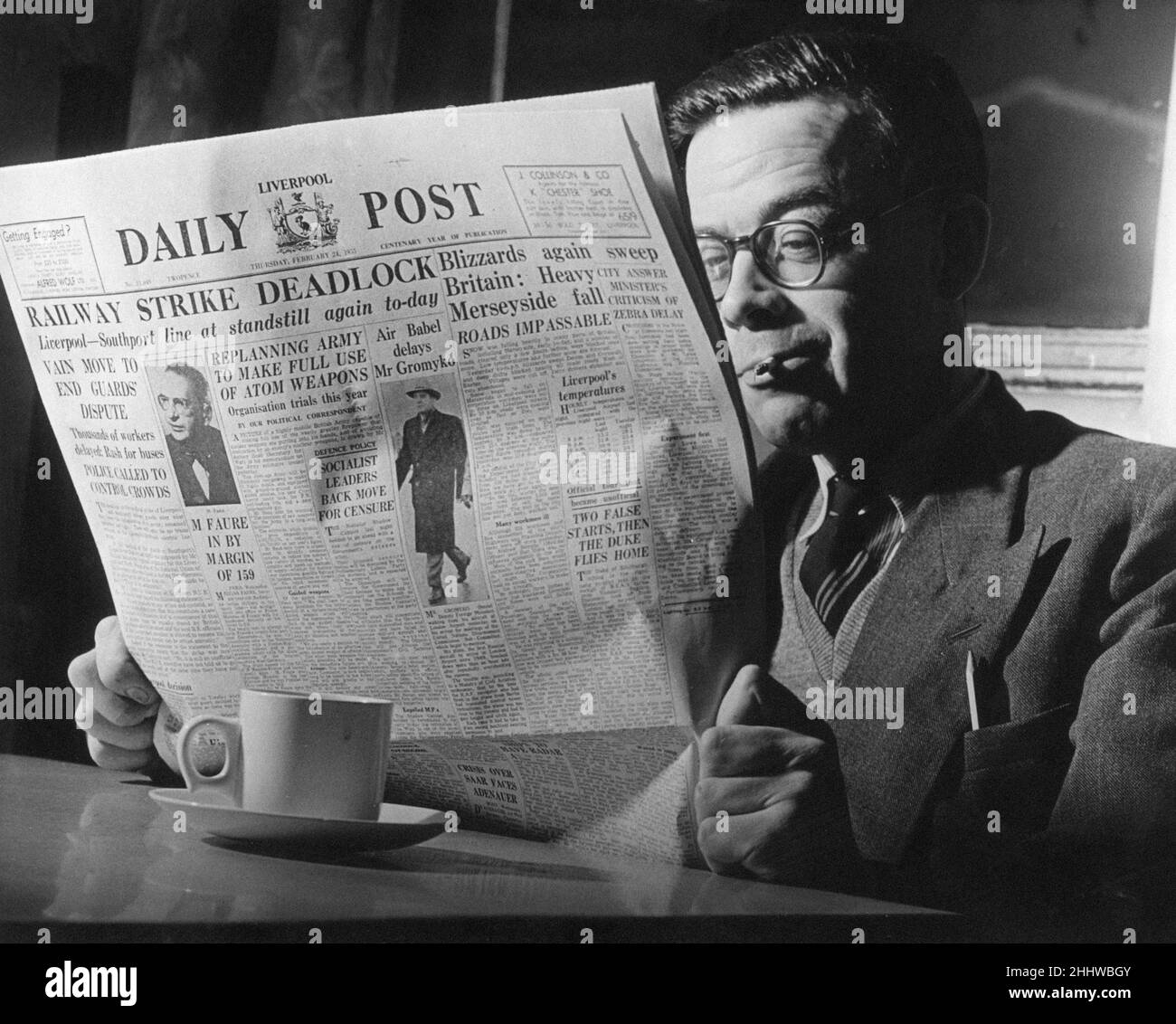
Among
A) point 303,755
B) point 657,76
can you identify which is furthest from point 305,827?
point 657,76

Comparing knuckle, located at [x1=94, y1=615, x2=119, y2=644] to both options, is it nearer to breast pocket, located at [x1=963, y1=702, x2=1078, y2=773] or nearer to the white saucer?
the white saucer

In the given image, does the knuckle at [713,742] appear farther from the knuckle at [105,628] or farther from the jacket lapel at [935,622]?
the knuckle at [105,628]

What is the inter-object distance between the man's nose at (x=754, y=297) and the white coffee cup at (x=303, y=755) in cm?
28

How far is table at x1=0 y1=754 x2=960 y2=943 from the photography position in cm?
67

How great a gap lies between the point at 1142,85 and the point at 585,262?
1.06 ft

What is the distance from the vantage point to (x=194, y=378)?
715 millimetres

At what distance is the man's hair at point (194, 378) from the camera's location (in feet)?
2.35

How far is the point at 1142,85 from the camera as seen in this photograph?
70 centimetres

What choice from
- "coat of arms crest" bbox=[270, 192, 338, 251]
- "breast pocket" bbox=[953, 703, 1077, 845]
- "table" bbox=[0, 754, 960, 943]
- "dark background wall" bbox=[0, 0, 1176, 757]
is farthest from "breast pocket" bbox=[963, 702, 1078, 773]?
"coat of arms crest" bbox=[270, 192, 338, 251]

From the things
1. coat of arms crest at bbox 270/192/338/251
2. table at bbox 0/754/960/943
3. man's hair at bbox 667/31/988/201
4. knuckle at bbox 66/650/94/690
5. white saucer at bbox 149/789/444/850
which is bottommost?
table at bbox 0/754/960/943

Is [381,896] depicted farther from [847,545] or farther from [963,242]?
[963,242]

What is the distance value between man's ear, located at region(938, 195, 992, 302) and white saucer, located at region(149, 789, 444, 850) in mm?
405
